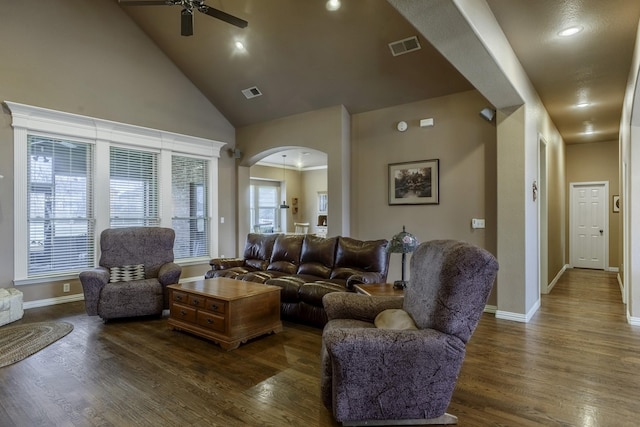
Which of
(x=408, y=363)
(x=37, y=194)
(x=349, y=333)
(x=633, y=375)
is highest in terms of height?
(x=37, y=194)

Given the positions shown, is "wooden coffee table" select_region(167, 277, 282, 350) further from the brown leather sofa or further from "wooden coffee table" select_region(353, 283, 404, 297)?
"wooden coffee table" select_region(353, 283, 404, 297)

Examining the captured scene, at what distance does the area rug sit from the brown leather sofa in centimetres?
178

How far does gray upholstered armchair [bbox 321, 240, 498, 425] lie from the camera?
1.84 m

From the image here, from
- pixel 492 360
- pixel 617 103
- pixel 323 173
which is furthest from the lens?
pixel 323 173

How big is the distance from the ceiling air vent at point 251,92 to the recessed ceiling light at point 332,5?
2.09 metres

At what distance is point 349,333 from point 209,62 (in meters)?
5.26

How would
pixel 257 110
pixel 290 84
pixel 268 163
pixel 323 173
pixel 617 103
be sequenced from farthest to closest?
pixel 323 173 < pixel 268 163 < pixel 257 110 < pixel 290 84 < pixel 617 103

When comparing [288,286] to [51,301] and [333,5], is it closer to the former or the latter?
[333,5]

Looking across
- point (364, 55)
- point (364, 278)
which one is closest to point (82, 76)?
point (364, 55)

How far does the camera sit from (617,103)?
16.7ft

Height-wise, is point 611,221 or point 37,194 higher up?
point 37,194

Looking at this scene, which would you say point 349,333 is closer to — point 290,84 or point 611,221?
point 290,84

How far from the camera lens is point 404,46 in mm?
4211

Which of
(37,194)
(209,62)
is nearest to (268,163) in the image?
(209,62)
